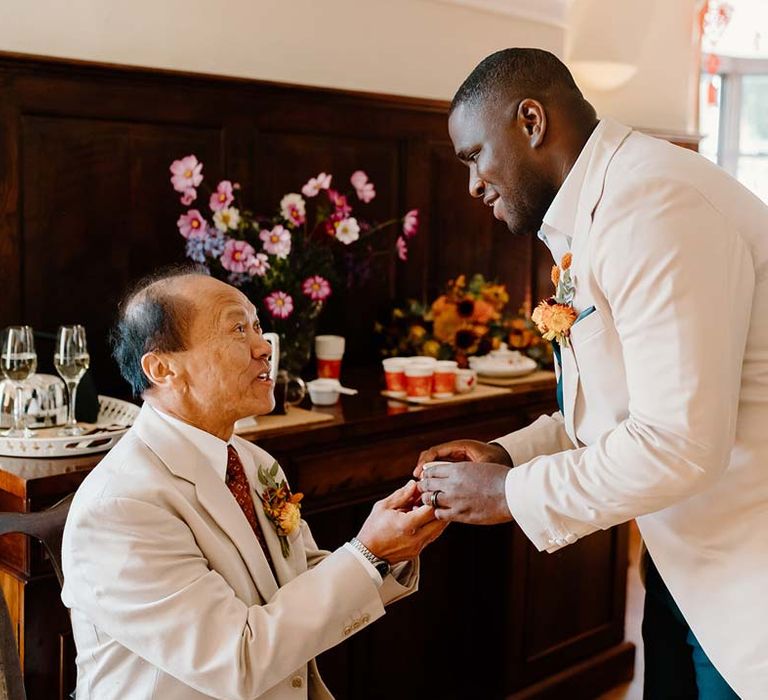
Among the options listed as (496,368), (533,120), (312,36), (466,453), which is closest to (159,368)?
(466,453)

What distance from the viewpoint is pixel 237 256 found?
2637mm

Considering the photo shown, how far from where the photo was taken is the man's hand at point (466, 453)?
77.3 inches

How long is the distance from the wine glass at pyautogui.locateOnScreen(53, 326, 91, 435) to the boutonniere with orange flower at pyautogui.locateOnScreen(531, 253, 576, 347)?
1081mm

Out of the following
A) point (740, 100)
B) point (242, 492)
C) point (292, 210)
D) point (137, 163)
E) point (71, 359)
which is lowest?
point (242, 492)

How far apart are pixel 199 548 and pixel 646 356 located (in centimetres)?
74

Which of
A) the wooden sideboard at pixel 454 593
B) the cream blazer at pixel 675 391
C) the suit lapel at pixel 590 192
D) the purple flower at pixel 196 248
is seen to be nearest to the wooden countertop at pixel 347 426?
the wooden sideboard at pixel 454 593

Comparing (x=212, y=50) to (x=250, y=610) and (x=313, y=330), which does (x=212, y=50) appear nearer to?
(x=313, y=330)

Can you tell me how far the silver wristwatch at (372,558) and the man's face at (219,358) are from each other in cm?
28

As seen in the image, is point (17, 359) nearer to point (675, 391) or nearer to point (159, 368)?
point (159, 368)

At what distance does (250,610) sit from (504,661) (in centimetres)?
177

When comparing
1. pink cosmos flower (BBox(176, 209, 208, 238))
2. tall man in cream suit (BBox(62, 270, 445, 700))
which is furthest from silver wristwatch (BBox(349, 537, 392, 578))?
pink cosmos flower (BBox(176, 209, 208, 238))

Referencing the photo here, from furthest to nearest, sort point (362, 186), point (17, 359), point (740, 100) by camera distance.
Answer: point (740, 100), point (362, 186), point (17, 359)

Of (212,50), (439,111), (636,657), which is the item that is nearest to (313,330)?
(212,50)

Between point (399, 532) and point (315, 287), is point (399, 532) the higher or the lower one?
the lower one
